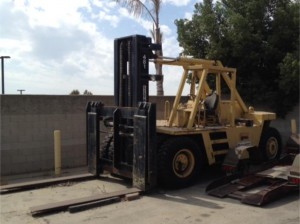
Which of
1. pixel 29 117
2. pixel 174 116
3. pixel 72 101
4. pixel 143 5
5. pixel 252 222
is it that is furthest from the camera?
pixel 143 5

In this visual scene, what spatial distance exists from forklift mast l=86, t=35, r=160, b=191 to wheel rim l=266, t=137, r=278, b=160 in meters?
3.69

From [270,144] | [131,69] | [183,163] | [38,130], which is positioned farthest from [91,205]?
[270,144]

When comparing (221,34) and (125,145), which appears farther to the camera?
(221,34)

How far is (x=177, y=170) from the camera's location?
325 inches

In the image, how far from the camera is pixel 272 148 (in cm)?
1061

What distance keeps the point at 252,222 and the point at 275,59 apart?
906cm

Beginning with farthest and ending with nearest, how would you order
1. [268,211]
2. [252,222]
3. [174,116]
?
[174,116]
[268,211]
[252,222]

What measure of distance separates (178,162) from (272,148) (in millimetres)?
3490

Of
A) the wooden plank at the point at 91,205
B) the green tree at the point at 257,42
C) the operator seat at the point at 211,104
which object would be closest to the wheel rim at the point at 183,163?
the operator seat at the point at 211,104

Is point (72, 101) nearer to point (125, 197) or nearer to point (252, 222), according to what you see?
point (125, 197)

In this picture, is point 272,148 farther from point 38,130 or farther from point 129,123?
point 38,130

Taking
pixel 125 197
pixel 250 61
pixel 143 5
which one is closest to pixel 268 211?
pixel 125 197

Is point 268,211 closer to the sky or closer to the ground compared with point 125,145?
closer to the ground

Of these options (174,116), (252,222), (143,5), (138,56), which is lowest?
(252,222)
